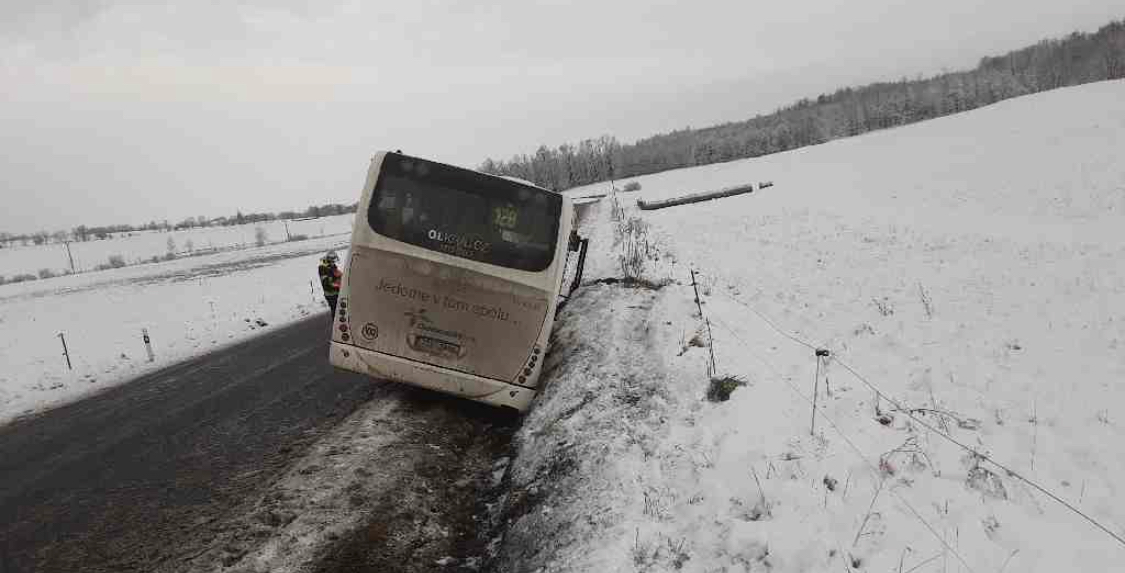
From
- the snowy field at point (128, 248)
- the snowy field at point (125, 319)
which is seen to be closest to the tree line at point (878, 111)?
the snowy field at point (128, 248)

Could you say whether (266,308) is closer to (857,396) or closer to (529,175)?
(857,396)

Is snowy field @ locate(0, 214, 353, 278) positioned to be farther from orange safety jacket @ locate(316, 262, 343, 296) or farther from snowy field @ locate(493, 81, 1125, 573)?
snowy field @ locate(493, 81, 1125, 573)

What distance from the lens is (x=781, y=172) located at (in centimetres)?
5706

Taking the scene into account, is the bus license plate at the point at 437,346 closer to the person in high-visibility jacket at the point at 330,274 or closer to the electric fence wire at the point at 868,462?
the electric fence wire at the point at 868,462

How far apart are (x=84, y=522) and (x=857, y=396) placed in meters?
7.86

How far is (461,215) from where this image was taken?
705cm

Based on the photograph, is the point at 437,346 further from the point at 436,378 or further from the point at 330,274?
the point at 330,274

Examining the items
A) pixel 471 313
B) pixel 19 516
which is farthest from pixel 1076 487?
pixel 19 516

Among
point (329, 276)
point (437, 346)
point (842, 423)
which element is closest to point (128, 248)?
point (329, 276)

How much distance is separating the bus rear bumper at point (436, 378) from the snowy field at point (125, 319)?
7557 mm

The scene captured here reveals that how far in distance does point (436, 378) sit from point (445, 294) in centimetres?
106

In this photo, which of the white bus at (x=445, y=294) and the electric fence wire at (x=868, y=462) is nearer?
the electric fence wire at (x=868, y=462)

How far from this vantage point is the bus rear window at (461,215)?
700 cm

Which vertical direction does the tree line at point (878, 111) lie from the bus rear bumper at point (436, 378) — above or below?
above
